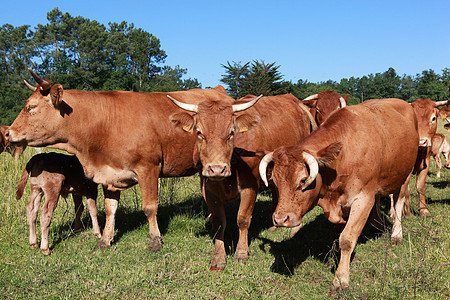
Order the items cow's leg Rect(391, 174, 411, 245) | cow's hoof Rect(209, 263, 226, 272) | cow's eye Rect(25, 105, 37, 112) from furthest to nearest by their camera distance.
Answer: cow's leg Rect(391, 174, 411, 245) → cow's eye Rect(25, 105, 37, 112) → cow's hoof Rect(209, 263, 226, 272)

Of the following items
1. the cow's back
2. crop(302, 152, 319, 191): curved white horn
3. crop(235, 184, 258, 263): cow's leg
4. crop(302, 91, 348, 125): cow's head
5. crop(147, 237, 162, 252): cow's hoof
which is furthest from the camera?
crop(302, 91, 348, 125): cow's head

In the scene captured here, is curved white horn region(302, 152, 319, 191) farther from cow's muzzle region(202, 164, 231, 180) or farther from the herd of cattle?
cow's muzzle region(202, 164, 231, 180)

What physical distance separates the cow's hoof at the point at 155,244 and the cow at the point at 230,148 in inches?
38.7

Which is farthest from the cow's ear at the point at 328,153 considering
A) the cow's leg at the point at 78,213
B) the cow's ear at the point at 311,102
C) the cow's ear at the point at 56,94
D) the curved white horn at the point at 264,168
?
the cow's ear at the point at 311,102

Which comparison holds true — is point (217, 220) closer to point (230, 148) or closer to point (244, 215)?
point (244, 215)

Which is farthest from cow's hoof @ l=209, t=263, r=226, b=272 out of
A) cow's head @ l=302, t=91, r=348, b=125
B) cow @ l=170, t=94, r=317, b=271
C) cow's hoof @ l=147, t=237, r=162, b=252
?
cow's head @ l=302, t=91, r=348, b=125

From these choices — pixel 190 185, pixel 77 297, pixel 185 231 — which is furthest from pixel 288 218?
pixel 190 185

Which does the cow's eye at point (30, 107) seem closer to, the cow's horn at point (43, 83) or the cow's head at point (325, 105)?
the cow's horn at point (43, 83)

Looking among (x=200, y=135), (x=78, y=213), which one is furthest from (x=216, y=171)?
(x=78, y=213)

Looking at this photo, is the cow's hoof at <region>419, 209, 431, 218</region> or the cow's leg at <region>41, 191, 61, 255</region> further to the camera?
the cow's hoof at <region>419, 209, 431, 218</region>

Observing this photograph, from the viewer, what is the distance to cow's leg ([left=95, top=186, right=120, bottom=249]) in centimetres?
612

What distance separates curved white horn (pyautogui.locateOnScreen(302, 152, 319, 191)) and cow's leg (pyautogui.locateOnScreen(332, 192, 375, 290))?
97cm

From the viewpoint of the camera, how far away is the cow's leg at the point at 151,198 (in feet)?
19.8

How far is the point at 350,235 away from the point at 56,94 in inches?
Answer: 182
